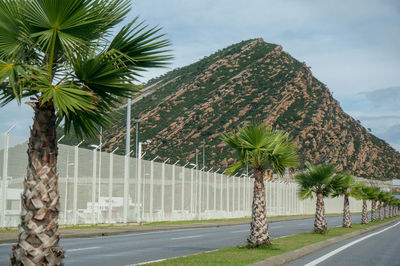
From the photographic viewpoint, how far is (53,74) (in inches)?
282

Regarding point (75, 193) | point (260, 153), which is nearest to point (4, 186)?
point (75, 193)

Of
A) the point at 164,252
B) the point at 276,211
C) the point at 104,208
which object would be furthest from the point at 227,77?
the point at 164,252

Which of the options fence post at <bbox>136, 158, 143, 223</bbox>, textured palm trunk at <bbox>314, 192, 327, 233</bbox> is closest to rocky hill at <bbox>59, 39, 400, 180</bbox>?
fence post at <bbox>136, 158, 143, 223</bbox>

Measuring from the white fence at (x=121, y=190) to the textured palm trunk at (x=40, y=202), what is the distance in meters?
16.2

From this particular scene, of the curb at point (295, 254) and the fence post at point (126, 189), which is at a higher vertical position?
the fence post at point (126, 189)

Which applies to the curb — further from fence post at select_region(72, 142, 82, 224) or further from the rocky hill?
the rocky hill

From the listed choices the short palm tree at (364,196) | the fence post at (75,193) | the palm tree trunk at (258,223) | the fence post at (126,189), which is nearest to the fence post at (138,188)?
the fence post at (126,189)

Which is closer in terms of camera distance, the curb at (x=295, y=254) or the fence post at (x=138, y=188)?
the curb at (x=295, y=254)

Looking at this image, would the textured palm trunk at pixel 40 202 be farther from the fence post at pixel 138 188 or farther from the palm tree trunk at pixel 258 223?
the fence post at pixel 138 188

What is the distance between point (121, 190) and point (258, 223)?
17.1 metres

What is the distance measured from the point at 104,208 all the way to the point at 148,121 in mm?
72786

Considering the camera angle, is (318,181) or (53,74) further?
(318,181)

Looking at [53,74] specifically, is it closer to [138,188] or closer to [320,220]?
[320,220]

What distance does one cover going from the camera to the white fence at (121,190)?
22.8 meters
